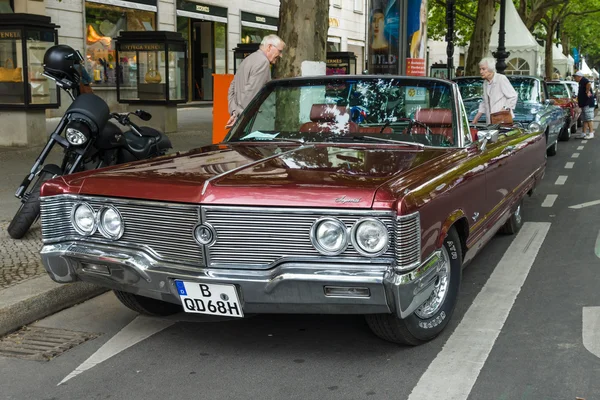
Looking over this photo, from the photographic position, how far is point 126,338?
15.5 feet

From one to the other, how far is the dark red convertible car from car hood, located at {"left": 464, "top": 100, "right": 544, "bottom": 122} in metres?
8.01

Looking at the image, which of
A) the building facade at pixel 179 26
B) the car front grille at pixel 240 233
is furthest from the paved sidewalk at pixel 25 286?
the building facade at pixel 179 26

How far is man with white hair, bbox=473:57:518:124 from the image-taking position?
1007cm

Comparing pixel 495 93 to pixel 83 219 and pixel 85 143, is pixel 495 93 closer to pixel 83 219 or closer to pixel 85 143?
pixel 85 143

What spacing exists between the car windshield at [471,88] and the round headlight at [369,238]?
1025cm

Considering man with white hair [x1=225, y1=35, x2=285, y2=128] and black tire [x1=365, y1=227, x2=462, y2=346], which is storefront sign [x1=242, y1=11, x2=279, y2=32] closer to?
man with white hair [x1=225, y1=35, x2=285, y2=128]

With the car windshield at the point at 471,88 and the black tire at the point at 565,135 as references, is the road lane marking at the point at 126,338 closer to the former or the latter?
the car windshield at the point at 471,88

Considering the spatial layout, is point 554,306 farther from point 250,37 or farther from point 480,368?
point 250,37

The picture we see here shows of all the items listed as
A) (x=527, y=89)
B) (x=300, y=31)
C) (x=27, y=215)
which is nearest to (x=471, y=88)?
(x=527, y=89)

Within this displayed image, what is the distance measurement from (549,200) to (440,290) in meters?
5.73

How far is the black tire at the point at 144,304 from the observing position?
492 centimetres

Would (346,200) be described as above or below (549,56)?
below

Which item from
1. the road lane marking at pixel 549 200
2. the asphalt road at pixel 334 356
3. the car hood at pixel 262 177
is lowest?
the asphalt road at pixel 334 356

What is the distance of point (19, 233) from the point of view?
666 centimetres
